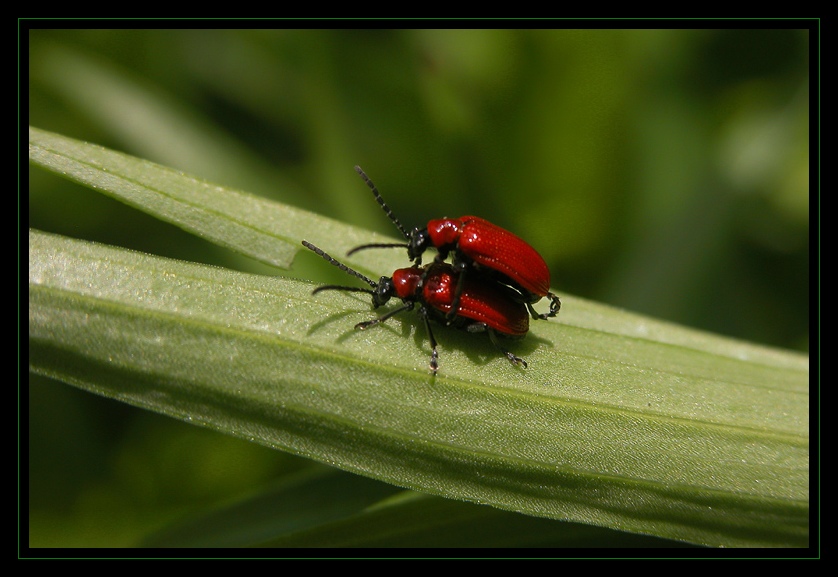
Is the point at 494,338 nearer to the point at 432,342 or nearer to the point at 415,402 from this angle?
the point at 432,342

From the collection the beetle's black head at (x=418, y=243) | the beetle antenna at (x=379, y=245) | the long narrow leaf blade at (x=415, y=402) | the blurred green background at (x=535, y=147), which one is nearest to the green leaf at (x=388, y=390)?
the long narrow leaf blade at (x=415, y=402)

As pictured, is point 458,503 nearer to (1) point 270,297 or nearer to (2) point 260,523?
(2) point 260,523

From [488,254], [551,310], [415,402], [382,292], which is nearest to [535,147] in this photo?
[488,254]

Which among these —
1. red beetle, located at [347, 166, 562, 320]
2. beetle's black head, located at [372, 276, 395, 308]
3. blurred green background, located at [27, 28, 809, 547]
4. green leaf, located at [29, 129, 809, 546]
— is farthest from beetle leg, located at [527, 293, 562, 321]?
blurred green background, located at [27, 28, 809, 547]

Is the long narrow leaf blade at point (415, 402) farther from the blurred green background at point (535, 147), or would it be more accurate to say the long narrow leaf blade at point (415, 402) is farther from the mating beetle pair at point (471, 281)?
the blurred green background at point (535, 147)

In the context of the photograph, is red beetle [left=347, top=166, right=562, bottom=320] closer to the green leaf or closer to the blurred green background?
the green leaf
